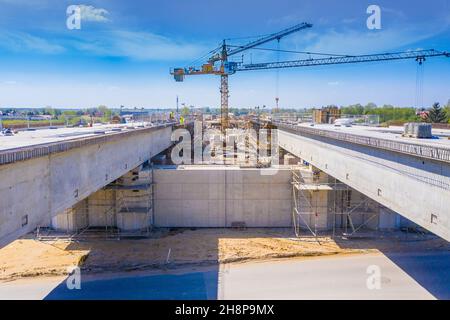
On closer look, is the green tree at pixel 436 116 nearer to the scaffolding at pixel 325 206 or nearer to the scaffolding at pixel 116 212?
the scaffolding at pixel 325 206

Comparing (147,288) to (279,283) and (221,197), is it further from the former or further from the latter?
(221,197)

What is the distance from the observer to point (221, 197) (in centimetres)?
2194

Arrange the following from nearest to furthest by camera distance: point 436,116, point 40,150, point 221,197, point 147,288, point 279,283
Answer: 1. point 40,150
2. point 147,288
3. point 279,283
4. point 221,197
5. point 436,116

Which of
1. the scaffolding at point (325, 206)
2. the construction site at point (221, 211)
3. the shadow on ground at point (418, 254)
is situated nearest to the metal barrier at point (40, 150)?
the construction site at point (221, 211)

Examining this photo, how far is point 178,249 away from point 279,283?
20.1 ft

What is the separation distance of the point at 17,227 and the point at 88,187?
14.8ft

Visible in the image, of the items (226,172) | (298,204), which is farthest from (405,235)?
(226,172)

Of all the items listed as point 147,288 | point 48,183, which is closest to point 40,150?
point 48,183

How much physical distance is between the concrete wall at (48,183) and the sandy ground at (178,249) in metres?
4.56

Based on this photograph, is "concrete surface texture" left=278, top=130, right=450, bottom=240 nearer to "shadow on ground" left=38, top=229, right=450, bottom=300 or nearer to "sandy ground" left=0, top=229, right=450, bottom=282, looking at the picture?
"sandy ground" left=0, top=229, right=450, bottom=282

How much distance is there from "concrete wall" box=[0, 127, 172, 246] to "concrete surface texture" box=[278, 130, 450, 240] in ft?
30.5

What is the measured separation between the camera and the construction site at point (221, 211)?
9.00 m
